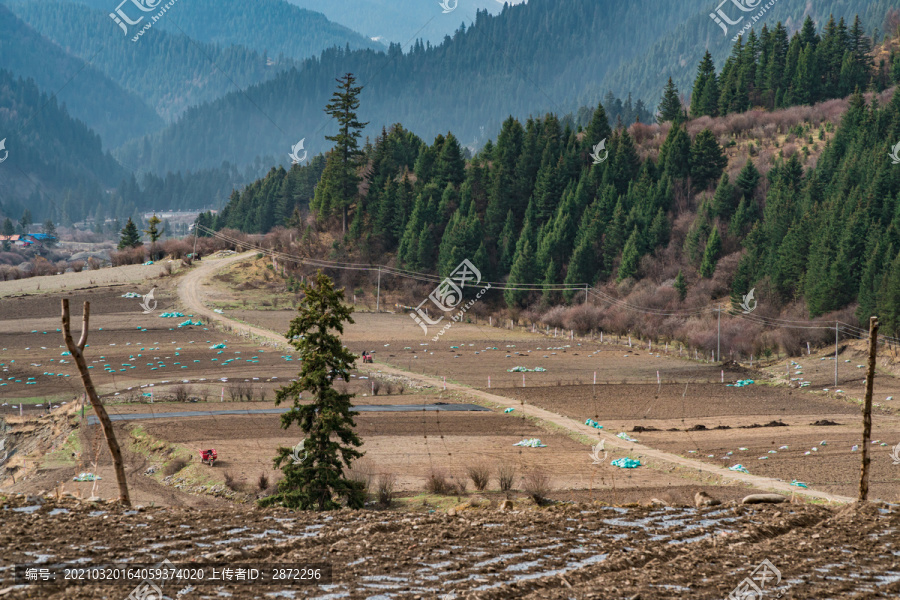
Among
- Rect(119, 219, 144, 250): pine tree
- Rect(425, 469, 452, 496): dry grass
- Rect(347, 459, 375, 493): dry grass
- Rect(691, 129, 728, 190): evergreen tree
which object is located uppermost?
Rect(691, 129, 728, 190): evergreen tree

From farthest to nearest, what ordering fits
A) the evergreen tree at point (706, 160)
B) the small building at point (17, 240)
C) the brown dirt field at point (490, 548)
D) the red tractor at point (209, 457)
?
the small building at point (17, 240) → the evergreen tree at point (706, 160) → the red tractor at point (209, 457) → the brown dirt field at point (490, 548)

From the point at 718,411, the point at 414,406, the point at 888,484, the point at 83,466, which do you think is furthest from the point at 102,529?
the point at 718,411

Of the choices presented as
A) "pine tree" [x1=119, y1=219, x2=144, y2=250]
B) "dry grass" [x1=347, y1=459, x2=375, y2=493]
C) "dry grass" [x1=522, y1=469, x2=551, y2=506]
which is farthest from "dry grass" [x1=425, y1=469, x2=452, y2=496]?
"pine tree" [x1=119, y1=219, x2=144, y2=250]

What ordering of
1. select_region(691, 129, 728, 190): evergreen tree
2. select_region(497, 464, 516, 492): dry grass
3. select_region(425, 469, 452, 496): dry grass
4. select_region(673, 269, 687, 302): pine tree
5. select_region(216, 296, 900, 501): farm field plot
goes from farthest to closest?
select_region(691, 129, 728, 190): evergreen tree, select_region(673, 269, 687, 302): pine tree, select_region(216, 296, 900, 501): farm field plot, select_region(497, 464, 516, 492): dry grass, select_region(425, 469, 452, 496): dry grass

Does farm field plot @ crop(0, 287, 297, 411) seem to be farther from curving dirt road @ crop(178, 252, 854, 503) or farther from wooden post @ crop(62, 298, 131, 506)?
wooden post @ crop(62, 298, 131, 506)

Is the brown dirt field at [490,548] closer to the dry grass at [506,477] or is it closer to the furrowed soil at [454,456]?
the furrowed soil at [454,456]

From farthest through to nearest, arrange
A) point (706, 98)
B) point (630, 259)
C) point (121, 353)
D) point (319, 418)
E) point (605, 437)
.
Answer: point (706, 98)
point (630, 259)
point (121, 353)
point (605, 437)
point (319, 418)

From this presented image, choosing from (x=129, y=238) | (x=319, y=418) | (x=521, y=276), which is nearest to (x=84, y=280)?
(x=129, y=238)

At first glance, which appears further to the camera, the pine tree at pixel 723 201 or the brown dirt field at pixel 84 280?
the brown dirt field at pixel 84 280

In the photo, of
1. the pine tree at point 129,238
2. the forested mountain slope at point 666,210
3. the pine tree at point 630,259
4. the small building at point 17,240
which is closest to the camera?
the forested mountain slope at point 666,210

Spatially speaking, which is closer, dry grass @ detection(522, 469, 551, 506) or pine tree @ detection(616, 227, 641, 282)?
dry grass @ detection(522, 469, 551, 506)

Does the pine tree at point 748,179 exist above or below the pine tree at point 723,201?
above

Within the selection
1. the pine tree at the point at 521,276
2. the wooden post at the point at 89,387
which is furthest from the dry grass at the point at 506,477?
the pine tree at the point at 521,276

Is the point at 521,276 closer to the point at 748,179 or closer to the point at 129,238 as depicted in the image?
the point at 748,179
